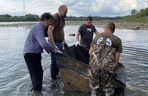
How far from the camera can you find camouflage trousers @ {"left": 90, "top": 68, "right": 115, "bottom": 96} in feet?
24.6

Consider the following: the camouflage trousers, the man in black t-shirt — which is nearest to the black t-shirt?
the man in black t-shirt

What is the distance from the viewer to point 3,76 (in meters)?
12.1

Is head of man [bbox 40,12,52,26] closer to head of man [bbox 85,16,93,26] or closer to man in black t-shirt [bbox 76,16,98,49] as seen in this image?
head of man [bbox 85,16,93,26]

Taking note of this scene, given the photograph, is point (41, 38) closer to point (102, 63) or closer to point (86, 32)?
point (102, 63)

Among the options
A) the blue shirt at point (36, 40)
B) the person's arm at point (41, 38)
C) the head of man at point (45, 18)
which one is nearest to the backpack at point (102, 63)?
the person's arm at point (41, 38)

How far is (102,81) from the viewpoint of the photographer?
24.9 ft

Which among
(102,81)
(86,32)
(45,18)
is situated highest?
(45,18)

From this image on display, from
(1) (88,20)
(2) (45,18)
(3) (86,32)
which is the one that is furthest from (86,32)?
(2) (45,18)

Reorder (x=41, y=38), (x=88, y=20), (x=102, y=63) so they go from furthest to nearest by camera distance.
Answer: (x=88, y=20)
(x=41, y=38)
(x=102, y=63)

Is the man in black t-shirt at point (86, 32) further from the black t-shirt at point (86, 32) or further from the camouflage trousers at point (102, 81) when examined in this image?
the camouflage trousers at point (102, 81)

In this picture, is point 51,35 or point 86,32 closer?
point 51,35

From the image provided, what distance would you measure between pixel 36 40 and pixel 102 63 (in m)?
2.02

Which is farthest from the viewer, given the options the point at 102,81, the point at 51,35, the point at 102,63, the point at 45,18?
the point at 51,35

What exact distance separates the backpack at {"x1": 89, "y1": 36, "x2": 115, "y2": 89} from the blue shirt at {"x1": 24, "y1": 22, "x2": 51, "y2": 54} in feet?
4.77
